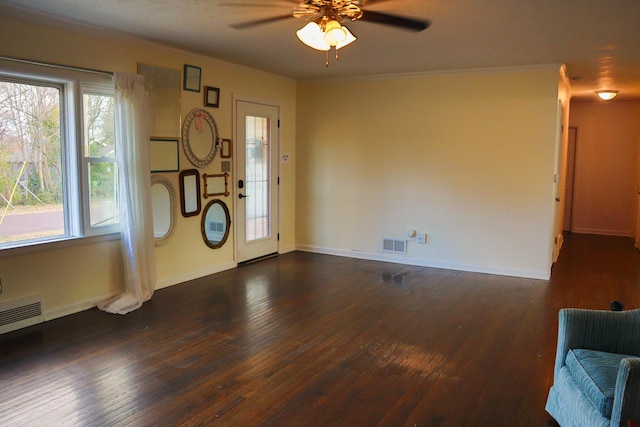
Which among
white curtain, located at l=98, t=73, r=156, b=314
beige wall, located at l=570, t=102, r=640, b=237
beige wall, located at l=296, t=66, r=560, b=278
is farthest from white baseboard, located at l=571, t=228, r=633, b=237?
white curtain, located at l=98, t=73, r=156, b=314

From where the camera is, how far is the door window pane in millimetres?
6051

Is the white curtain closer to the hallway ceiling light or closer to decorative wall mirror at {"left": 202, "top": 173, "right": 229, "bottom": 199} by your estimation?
decorative wall mirror at {"left": 202, "top": 173, "right": 229, "bottom": 199}

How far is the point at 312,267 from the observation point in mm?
5977

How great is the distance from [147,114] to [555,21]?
11.3 feet

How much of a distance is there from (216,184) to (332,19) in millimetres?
2873

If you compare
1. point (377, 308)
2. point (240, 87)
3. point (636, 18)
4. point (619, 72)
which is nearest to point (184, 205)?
point (240, 87)

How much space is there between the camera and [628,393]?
6.12ft

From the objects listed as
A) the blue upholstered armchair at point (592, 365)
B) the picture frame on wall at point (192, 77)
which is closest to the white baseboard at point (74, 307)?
the picture frame on wall at point (192, 77)

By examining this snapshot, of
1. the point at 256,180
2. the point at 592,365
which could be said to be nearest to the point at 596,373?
the point at 592,365

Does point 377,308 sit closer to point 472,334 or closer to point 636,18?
point 472,334

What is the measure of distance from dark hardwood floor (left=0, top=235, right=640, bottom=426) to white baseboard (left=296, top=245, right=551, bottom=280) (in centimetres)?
25

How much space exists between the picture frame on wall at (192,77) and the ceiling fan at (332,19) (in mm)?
1825

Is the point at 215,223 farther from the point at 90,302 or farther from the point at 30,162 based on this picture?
the point at 30,162

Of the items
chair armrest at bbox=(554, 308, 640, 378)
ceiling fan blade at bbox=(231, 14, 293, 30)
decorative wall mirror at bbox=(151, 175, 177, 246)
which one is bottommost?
chair armrest at bbox=(554, 308, 640, 378)
